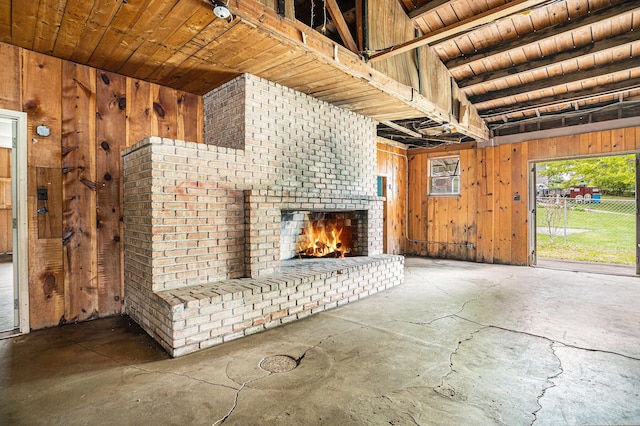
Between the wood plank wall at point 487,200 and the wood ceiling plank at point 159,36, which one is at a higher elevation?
the wood ceiling plank at point 159,36

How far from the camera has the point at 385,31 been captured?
3605mm

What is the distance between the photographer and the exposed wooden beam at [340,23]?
3.13m

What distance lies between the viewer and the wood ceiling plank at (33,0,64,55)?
7.96 ft

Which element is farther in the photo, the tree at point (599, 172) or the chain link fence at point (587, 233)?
the tree at point (599, 172)

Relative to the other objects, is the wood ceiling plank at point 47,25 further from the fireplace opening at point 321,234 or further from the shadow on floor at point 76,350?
the fireplace opening at point 321,234

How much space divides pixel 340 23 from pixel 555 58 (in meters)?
3.36

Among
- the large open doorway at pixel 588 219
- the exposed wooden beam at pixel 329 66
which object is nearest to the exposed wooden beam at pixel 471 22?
the exposed wooden beam at pixel 329 66

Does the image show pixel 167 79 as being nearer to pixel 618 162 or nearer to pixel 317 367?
pixel 317 367

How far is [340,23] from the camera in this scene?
128 inches

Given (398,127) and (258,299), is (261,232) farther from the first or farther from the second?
(398,127)

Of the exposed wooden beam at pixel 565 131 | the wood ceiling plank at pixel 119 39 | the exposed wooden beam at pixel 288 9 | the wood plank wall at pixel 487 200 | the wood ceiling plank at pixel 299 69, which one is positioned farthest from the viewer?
the wood plank wall at pixel 487 200

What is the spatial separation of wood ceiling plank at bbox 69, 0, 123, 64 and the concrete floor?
9.15 feet

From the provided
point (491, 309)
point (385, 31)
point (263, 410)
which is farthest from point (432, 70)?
point (263, 410)

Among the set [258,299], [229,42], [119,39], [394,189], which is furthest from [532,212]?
[119,39]
